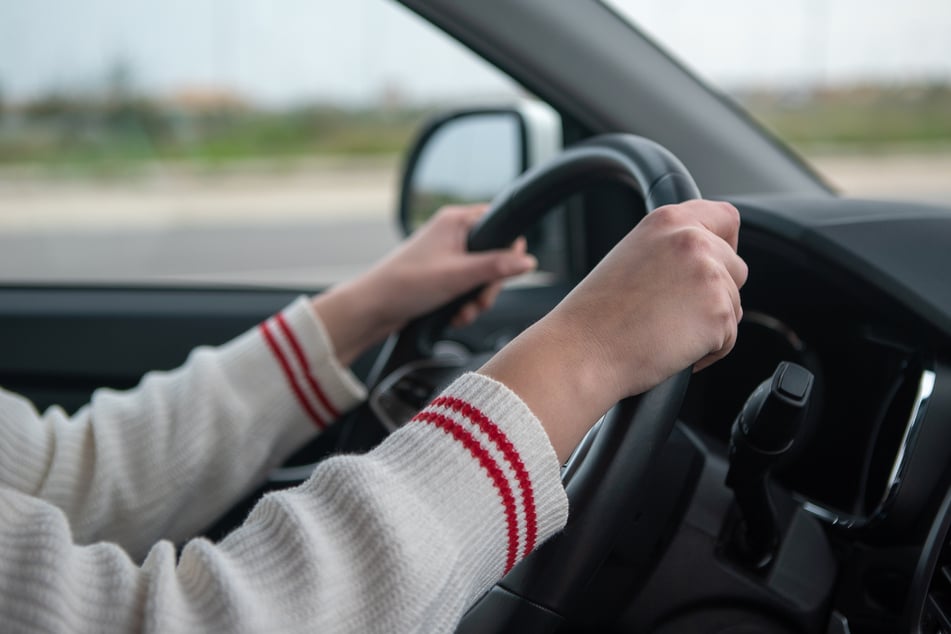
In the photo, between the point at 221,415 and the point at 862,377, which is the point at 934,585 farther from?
the point at 221,415

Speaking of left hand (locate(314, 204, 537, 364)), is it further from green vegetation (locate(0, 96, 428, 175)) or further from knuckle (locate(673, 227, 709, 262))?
green vegetation (locate(0, 96, 428, 175))

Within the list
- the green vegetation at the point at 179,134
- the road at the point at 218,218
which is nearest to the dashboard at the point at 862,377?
the road at the point at 218,218

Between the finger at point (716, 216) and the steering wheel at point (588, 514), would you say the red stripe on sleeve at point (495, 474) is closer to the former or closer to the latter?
the steering wheel at point (588, 514)

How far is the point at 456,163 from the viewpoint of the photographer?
168 cm

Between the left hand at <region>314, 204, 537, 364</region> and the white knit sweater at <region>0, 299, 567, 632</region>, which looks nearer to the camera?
the white knit sweater at <region>0, 299, 567, 632</region>

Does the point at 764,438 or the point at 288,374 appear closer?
the point at 764,438

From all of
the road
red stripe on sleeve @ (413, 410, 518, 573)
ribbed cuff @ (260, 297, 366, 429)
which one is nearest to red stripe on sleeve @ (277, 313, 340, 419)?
ribbed cuff @ (260, 297, 366, 429)

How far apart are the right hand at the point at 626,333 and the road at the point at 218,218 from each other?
8.60ft

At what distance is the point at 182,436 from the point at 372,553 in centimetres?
54

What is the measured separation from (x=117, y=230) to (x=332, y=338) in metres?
Result: 5.49

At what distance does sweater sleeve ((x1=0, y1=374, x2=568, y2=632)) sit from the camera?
581mm

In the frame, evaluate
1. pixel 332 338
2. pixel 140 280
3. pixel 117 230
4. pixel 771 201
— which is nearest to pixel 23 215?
pixel 117 230

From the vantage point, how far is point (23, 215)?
573cm

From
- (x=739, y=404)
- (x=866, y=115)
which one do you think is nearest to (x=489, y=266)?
(x=739, y=404)
